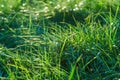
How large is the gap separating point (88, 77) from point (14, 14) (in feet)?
5.01

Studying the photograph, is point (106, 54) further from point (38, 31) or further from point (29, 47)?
point (38, 31)

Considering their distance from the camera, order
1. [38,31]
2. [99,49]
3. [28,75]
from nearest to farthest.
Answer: [28,75], [99,49], [38,31]

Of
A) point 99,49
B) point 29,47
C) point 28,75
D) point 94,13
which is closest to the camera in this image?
point 28,75

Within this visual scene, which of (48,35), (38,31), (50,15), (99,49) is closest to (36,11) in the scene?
(50,15)

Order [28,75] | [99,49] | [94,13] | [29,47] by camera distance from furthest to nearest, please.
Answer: [94,13]
[29,47]
[99,49]
[28,75]

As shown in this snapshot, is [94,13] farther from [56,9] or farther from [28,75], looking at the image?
[28,75]

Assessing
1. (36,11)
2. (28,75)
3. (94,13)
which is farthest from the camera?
(36,11)

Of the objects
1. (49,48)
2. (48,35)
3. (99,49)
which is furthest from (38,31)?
(99,49)

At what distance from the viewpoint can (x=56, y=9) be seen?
388cm

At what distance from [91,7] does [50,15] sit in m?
0.44

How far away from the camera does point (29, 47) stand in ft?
10.0

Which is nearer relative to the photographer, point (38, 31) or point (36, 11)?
point (38, 31)

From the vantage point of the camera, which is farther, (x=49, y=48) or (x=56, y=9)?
(x=56, y=9)

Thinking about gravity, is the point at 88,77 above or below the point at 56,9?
below
